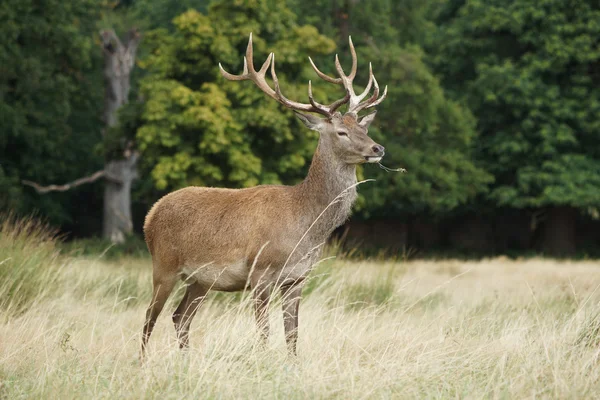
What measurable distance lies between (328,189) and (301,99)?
12290mm

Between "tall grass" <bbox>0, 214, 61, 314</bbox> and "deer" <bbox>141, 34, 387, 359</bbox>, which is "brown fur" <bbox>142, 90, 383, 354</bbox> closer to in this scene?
"deer" <bbox>141, 34, 387, 359</bbox>

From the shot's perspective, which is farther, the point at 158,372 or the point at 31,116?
the point at 31,116

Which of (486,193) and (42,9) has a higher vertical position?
(42,9)

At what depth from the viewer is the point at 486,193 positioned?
84.8ft

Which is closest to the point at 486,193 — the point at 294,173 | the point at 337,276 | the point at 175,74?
the point at 294,173

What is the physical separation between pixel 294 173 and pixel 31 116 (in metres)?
7.88

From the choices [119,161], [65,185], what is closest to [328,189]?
[119,161]

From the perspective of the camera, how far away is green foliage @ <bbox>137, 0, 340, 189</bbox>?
18719mm

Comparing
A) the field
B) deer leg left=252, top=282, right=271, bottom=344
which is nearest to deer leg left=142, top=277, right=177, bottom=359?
the field

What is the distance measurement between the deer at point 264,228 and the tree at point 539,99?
17.3 metres

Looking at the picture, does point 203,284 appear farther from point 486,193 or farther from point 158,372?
point 486,193

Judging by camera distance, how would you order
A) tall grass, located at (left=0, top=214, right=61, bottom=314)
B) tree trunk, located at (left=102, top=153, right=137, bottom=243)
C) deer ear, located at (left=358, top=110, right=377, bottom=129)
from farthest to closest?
tree trunk, located at (left=102, top=153, right=137, bottom=243)
tall grass, located at (left=0, top=214, right=61, bottom=314)
deer ear, located at (left=358, top=110, right=377, bottom=129)

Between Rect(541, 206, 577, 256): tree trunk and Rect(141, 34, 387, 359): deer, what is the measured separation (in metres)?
19.8

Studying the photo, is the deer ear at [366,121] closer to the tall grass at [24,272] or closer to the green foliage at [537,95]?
the tall grass at [24,272]
